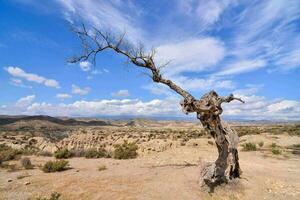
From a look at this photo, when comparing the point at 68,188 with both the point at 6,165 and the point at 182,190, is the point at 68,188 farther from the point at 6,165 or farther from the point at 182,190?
the point at 6,165

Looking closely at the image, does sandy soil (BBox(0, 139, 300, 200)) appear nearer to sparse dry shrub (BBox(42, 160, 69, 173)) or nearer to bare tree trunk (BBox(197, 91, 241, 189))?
bare tree trunk (BBox(197, 91, 241, 189))

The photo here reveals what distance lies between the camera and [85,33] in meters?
12.9

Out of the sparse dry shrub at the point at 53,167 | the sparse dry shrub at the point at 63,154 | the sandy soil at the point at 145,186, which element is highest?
the sparse dry shrub at the point at 63,154

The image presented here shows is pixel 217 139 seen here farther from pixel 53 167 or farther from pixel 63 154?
pixel 63 154

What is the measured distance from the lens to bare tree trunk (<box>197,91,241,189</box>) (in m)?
10.5

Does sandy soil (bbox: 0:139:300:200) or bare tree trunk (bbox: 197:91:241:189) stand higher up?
bare tree trunk (bbox: 197:91:241:189)

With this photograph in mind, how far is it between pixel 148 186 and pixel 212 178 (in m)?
2.20

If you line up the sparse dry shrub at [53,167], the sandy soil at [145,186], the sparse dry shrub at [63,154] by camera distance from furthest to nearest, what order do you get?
the sparse dry shrub at [63,154] < the sparse dry shrub at [53,167] < the sandy soil at [145,186]

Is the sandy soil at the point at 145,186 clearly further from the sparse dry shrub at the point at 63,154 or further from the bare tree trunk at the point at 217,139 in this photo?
the sparse dry shrub at the point at 63,154

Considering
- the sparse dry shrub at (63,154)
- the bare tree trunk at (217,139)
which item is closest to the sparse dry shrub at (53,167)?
the sparse dry shrub at (63,154)

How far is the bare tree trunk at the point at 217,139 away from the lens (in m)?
10.5

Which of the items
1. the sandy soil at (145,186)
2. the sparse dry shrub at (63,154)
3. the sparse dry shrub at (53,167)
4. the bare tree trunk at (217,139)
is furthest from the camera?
the sparse dry shrub at (63,154)

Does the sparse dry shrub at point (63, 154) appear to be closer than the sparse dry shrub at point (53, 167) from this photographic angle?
No

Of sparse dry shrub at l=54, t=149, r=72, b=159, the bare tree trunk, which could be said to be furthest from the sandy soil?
sparse dry shrub at l=54, t=149, r=72, b=159
